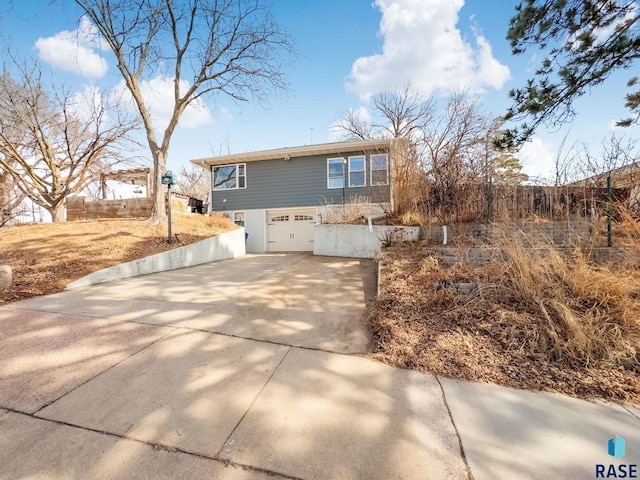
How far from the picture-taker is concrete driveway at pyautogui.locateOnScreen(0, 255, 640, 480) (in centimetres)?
143

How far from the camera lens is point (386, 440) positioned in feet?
5.24

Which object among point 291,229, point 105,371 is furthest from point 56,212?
point 105,371

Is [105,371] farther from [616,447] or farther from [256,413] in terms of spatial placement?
[616,447]

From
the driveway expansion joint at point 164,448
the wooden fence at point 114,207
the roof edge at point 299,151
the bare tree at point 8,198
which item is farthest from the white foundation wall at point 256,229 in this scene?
the bare tree at point 8,198

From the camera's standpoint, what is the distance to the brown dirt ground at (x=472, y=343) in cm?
222

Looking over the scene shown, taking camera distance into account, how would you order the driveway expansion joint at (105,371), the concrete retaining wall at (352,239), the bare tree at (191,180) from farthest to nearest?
the bare tree at (191,180)
the concrete retaining wall at (352,239)
the driveway expansion joint at (105,371)

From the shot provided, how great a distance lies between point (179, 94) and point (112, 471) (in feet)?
35.1

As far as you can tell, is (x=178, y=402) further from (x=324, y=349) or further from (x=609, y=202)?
(x=609, y=202)

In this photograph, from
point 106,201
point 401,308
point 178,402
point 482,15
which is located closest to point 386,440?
point 178,402

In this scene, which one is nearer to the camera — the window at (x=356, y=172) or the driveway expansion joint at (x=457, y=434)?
the driveway expansion joint at (x=457, y=434)

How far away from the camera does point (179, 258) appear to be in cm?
718

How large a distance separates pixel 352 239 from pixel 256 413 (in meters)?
6.58

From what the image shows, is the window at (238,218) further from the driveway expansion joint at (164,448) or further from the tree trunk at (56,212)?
the driveway expansion joint at (164,448)

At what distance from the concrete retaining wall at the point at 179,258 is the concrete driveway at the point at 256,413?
7.41 ft
